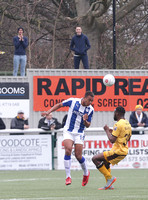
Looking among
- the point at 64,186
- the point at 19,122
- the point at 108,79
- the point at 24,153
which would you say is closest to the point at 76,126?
the point at 64,186

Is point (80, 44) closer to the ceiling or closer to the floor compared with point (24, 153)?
closer to the ceiling

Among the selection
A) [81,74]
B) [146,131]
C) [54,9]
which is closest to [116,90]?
[81,74]

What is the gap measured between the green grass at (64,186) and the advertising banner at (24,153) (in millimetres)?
612

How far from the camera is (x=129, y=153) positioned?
1678cm

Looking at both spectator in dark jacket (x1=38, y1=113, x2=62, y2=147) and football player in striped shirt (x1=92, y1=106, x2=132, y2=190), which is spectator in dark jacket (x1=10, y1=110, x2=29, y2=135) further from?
football player in striped shirt (x1=92, y1=106, x2=132, y2=190)

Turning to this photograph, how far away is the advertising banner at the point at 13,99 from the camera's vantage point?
19766mm

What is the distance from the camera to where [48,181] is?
13031 mm

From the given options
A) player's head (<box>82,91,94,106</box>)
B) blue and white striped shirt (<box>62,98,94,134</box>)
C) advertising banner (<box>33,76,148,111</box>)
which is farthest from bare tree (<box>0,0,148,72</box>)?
player's head (<box>82,91,94,106</box>)

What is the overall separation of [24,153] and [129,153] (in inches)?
112

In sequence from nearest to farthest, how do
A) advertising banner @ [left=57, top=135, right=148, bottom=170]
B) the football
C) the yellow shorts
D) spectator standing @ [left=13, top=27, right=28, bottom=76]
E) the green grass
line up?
the green grass, the yellow shorts, advertising banner @ [left=57, top=135, right=148, bottom=170], spectator standing @ [left=13, top=27, right=28, bottom=76], the football

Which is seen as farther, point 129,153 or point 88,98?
point 129,153

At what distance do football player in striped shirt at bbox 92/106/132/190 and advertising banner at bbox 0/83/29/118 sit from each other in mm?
9020

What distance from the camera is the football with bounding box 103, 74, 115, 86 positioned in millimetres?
19750

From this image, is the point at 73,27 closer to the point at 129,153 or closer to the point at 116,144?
the point at 129,153
